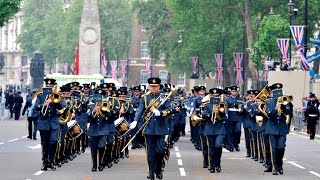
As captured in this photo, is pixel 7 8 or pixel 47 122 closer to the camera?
pixel 47 122

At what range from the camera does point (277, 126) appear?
29.1 metres

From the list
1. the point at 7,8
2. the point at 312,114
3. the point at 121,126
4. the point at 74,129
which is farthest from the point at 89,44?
the point at 121,126

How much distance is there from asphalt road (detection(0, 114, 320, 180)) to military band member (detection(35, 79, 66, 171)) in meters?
0.42

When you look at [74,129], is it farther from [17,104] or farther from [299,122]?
[17,104]

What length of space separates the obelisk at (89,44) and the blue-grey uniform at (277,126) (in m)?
61.3

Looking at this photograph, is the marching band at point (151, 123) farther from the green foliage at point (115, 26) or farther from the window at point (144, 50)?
the window at point (144, 50)

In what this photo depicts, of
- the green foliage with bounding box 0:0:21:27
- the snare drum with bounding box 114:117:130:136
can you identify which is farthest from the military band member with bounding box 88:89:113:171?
the green foliage with bounding box 0:0:21:27

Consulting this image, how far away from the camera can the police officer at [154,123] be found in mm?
26344

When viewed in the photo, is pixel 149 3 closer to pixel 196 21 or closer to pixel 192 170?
pixel 196 21

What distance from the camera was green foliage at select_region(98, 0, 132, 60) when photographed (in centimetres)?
13738

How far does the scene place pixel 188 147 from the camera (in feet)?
139

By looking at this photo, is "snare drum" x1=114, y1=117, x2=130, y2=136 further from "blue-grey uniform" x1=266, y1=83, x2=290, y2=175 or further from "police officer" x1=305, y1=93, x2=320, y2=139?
"police officer" x1=305, y1=93, x2=320, y2=139

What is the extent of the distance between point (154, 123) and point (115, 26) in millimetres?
112656

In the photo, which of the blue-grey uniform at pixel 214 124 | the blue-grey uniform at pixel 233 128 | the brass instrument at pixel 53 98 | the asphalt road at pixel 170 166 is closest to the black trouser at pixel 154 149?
the asphalt road at pixel 170 166
